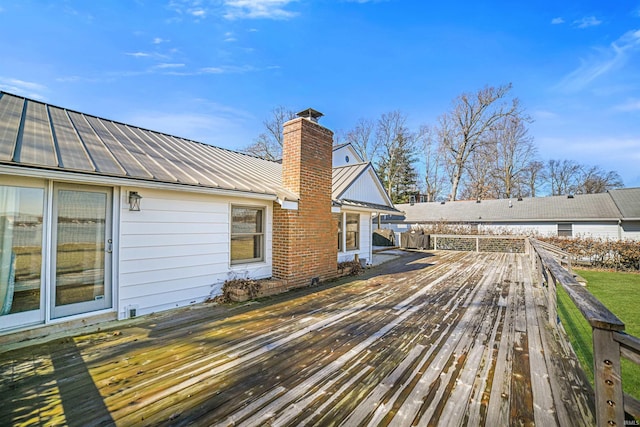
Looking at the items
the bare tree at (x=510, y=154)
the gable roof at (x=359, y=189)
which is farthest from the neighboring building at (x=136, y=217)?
the bare tree at (x=510, y=154)

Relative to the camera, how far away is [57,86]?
8.37m

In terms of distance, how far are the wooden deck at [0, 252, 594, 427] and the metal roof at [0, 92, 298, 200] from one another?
235cm

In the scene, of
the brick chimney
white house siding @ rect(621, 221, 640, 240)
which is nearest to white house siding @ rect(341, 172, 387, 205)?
the brick chimney

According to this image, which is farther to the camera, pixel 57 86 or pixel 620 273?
pixel 620 273

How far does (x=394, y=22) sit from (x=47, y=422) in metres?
12.7

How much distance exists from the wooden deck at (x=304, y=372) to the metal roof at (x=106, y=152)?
2.35m

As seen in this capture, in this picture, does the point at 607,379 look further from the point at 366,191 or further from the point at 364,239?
the point at 366,191

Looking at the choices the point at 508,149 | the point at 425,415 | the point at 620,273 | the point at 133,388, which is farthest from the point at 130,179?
the point at 508,149

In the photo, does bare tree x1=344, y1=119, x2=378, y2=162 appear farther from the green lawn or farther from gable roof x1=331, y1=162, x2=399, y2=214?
the green lawn

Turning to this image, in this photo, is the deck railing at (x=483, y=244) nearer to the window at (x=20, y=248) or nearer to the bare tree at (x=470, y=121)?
the bare tree at (x=470, y=121)

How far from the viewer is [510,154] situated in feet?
90.7

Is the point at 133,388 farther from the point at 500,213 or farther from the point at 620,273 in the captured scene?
the point at 500,213

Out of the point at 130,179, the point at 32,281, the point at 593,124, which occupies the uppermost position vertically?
the point at 593,124

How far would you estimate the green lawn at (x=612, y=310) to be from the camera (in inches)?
146
